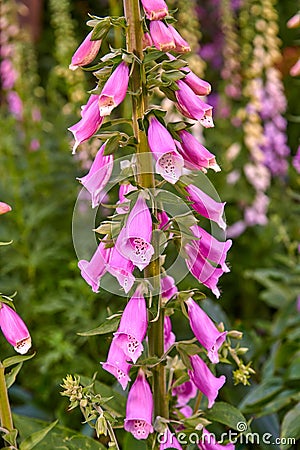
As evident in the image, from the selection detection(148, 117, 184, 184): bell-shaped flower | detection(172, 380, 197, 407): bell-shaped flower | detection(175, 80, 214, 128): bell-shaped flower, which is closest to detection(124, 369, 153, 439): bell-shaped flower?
detection(172, 380, 197, 407): bell-shaped flower

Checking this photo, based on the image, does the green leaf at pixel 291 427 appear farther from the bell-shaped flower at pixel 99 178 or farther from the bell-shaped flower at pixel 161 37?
the bell-shaped flower at pixel 161 37

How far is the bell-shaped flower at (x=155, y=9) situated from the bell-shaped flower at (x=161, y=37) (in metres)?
0.02

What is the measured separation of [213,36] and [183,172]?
4.74 m

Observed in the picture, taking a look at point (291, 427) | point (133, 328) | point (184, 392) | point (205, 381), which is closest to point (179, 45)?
point (133, 328)

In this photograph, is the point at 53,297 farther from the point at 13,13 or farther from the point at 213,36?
the point at 213,36

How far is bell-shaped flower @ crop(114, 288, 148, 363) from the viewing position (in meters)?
1.14

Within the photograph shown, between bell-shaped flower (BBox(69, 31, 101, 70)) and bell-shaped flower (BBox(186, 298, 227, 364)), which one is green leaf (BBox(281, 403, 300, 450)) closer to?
bell-shaped flower (BBox(186, 298, 227, 364))

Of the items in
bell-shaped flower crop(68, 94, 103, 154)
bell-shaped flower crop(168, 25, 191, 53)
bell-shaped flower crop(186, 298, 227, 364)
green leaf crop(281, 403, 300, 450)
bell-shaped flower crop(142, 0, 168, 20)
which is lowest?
green leaf crop(281, 403, 300, 450)

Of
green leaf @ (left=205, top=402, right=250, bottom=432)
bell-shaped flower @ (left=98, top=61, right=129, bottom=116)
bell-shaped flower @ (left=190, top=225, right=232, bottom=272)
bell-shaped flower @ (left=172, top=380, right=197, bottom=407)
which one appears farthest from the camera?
bell-shaped flower @ (left=172, top=380, right=197, bottom=407)

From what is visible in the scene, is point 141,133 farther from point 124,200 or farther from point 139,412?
point 139,412

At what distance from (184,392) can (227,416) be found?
153 mm

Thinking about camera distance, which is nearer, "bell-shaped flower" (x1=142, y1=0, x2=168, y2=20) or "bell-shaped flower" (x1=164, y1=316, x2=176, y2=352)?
"bell-shaped flower" (x1=142, y1=0, x2=168, y2=20)

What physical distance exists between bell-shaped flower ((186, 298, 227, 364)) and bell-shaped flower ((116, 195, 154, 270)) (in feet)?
0.54

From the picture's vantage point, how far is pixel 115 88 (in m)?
1.10
